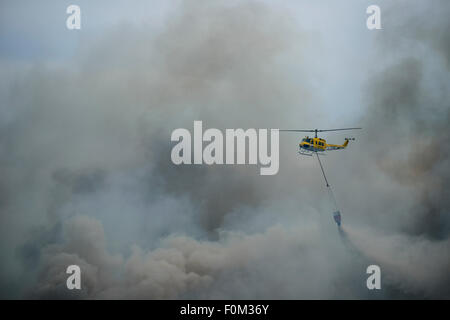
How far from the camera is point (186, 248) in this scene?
85.4 ft

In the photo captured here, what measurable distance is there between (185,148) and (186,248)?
7245 mm

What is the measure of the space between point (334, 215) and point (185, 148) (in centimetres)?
885

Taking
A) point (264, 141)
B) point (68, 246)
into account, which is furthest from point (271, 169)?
point (68, 246)

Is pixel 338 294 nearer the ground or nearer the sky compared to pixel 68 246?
nearer the ground

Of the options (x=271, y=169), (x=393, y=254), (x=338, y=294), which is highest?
(x=271, y=169)

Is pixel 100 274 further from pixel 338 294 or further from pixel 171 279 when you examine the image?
pixel 338 294

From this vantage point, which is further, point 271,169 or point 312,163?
point 312,163

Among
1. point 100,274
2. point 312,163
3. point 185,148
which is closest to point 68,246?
point 100,274

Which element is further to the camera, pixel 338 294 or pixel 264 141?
pixel 338 294

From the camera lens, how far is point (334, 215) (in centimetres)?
2464
